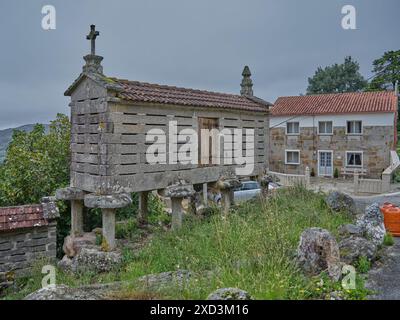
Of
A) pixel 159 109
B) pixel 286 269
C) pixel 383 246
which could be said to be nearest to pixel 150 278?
pixel 286 269

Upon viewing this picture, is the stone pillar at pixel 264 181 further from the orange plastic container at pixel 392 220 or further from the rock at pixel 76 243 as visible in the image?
the rock at pixel 76 243

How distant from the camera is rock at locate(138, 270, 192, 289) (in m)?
4.71

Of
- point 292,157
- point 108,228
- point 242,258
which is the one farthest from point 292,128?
point 242,258

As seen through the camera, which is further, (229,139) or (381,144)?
(381,144)

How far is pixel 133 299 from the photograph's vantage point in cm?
412

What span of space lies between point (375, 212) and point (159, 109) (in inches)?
219

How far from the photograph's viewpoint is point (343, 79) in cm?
4156

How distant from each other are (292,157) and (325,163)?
254 cm

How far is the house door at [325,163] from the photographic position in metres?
24.8

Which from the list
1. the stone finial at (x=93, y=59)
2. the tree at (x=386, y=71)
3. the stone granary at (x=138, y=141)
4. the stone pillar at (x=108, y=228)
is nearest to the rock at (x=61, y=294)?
the stone granary at (x=138, y=141)

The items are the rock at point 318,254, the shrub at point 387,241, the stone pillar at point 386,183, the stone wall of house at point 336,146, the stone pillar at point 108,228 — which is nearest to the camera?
the rock at point 318,254

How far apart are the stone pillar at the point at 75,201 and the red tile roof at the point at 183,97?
2.75m

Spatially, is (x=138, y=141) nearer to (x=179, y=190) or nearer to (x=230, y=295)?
(x=179, y=190)

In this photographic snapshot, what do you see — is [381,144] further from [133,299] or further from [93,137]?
[133,299]
